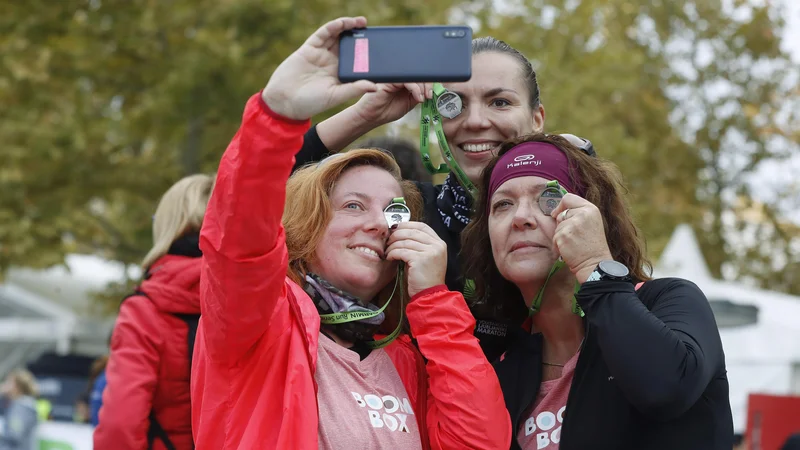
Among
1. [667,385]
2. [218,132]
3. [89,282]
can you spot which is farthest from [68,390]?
[667,385]

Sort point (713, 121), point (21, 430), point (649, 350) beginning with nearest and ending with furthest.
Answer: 1. point (649, 350)
2. point (21, 430)
3. point (713, 121)

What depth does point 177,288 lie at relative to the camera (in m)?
4.29

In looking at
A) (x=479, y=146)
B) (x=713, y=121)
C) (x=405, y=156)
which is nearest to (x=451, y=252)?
(x=479, y=146)

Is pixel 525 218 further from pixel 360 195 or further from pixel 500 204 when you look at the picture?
pixel 360 195

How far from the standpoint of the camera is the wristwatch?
2.42 meters

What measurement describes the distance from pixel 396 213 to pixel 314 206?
0.73ft

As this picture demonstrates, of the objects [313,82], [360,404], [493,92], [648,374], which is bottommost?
[360,404]

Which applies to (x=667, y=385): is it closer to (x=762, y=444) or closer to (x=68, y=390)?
(x=762, y=444)

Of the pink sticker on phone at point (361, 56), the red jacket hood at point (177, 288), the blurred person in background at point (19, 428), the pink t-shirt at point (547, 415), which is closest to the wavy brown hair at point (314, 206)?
the pink t-shirt at point (547, 415)

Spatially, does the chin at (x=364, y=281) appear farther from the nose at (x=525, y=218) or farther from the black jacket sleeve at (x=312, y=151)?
the black jacket sleeve at (x=312, y=151)

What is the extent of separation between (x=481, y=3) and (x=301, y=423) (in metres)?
14.0

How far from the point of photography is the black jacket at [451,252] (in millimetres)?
3051

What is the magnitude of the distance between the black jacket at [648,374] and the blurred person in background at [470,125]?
0.56 meters

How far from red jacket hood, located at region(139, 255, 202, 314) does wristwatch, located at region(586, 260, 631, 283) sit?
88.8 inches
